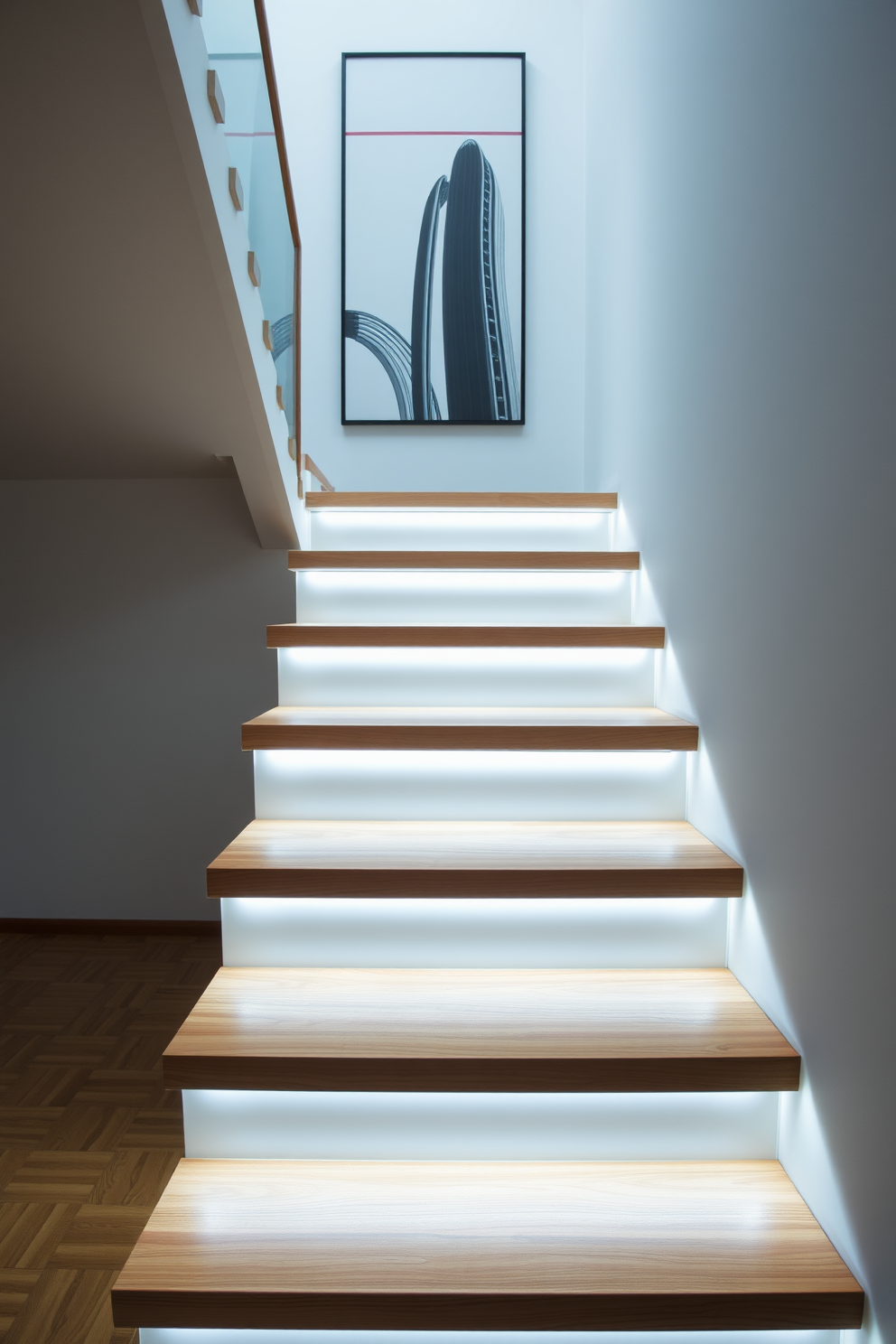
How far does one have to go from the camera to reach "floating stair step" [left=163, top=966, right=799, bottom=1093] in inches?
60.1

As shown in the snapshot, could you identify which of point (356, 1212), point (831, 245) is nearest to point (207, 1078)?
point (356, 1212)

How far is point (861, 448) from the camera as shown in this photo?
129 centimetres

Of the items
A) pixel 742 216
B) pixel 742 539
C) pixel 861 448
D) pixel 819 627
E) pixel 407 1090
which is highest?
pixel 742 216

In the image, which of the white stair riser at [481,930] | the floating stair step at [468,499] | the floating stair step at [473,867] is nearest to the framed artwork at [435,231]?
the floating stair step at [468,499]

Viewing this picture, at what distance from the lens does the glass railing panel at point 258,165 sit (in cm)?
228

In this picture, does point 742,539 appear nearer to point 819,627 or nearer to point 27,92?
point 819,627

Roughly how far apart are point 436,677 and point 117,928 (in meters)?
2.25

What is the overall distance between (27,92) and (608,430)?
2.46m

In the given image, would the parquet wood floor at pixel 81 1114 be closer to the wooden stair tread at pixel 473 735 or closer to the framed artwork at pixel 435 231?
the wooden stair tread at pixel 473 735

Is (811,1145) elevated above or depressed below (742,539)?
below

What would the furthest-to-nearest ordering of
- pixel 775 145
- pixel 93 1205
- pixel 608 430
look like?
pixel 608 430
pixel 93 1205
pixel 775 145

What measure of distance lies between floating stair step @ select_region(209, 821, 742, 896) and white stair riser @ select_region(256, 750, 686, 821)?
188 millimetres

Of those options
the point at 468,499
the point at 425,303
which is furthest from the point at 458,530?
the point at 425,303

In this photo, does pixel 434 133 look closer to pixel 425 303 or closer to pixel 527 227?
pixel 527 227
